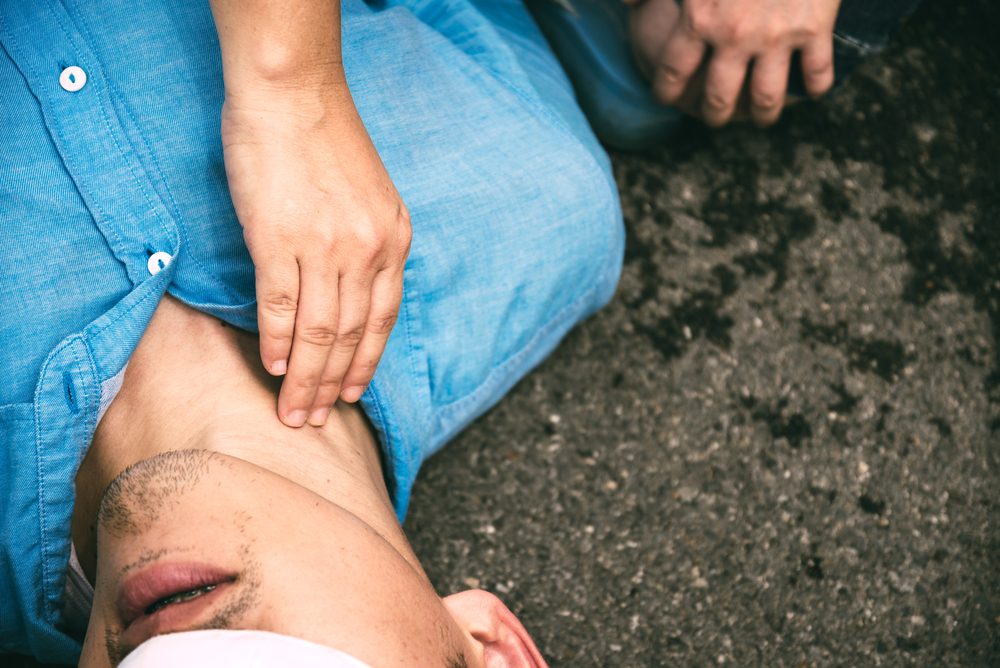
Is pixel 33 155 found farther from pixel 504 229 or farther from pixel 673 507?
pixel 673 507

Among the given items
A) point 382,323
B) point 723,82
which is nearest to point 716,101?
point 723,82

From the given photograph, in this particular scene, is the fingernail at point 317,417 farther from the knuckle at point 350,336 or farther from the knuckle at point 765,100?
the knuckle at point 765,100

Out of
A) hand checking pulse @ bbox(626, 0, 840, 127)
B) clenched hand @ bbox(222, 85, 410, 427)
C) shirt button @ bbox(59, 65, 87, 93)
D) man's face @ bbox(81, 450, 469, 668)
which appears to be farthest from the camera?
hand checking pulse @ bbox(626, 0, 840, 127)

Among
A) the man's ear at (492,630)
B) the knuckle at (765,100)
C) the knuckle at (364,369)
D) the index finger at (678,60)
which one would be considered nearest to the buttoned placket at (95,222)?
the knuckle at (364,369)

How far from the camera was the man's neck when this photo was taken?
3.08ft

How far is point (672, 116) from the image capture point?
1.49 m

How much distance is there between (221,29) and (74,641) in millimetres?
722

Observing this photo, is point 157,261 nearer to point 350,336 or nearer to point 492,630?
point 350,336

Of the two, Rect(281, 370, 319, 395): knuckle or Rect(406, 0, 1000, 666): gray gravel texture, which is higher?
Rect(281, 370, 319, 395): knuckle

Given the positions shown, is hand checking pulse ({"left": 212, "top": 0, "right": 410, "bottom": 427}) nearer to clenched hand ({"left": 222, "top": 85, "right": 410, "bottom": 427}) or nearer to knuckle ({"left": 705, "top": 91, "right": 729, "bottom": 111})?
clenched hand ({"left": 222, "top": 85, "right": 410, "bottom": 427})

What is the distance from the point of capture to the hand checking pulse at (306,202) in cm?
90

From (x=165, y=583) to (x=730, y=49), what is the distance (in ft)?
3.33

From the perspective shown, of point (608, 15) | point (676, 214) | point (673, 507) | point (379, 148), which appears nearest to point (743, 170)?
point (676, 214)

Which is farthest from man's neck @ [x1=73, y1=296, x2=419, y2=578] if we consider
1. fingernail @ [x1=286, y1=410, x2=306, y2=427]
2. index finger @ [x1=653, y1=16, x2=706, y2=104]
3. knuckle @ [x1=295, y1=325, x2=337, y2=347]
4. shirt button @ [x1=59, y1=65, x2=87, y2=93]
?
index finger @ [x1=653, y1=16, x2=706, y2=104]
